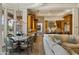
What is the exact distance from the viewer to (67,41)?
7.19 ft

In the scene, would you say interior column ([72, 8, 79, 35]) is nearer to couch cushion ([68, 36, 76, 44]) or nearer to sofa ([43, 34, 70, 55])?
couch cushion ([68, 36, 76, 44])

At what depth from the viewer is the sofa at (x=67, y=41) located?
6.83 ft

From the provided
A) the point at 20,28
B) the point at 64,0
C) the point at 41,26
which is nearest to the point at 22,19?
the point at 20,28

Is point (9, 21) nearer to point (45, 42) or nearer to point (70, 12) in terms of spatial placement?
point (45, 42)

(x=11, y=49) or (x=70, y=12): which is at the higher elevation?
(x=70, y=12)

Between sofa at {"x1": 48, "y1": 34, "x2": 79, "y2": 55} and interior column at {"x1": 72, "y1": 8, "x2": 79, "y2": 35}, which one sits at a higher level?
interior column at {"x1": 72, "y1": 8, "x2": 79, "y2": 35}

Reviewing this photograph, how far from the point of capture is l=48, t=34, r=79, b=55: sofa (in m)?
2.08

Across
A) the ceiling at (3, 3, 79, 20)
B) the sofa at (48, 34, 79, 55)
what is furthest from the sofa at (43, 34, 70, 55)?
the ceiling at (3, 3, 79, 20)

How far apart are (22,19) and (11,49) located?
0.44 m

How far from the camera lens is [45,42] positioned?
2.18 meters

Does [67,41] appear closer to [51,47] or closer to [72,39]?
[72,39]

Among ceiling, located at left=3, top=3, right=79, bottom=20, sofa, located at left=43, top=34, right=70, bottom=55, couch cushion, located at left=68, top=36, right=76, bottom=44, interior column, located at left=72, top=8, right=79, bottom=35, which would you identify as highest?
ceiling, located at left=3, top=3, right=79, bottom=20

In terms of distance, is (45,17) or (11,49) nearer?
(11,49)

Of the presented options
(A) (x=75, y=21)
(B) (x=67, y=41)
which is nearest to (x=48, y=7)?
(A) (x=75, y=21)
